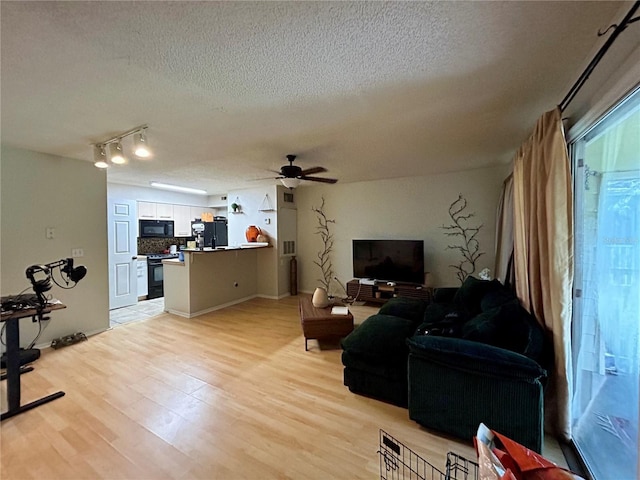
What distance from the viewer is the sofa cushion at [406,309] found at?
3.07 metres

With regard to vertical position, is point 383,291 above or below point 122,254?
below

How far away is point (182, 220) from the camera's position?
6762 mm

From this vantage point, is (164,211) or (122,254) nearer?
(122,254)

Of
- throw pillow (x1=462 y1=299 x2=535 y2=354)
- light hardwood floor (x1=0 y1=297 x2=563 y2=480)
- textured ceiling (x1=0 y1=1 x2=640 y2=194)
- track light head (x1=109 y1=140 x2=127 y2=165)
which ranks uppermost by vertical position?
textured ceiling (x1=0 y1=1 x2=640 y2=194)

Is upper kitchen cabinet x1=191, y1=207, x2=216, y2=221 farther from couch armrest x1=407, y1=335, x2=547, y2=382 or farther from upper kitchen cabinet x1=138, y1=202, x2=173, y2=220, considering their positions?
couch armrest x1=407, y1=335, x2=547, y2=382

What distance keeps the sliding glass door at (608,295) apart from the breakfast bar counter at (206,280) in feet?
15.0

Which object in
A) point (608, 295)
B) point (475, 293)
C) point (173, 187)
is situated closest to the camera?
point (608, 295)

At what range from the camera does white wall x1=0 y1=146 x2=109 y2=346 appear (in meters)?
3.03

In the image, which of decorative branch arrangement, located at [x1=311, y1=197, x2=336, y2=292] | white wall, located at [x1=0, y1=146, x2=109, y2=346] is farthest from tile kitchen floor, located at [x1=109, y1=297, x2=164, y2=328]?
decorative branch arrangement, located at [x1=311, y1=197, x2=336, y2=292]

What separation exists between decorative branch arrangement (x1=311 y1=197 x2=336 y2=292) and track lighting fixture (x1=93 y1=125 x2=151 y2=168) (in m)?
3.58

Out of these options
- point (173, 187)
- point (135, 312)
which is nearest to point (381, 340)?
point (135, 312)

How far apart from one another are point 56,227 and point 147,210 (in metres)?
2.62

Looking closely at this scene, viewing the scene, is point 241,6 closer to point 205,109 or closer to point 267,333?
point 205,109

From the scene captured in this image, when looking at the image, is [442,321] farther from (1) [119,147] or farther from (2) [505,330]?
(1) [119,147]
